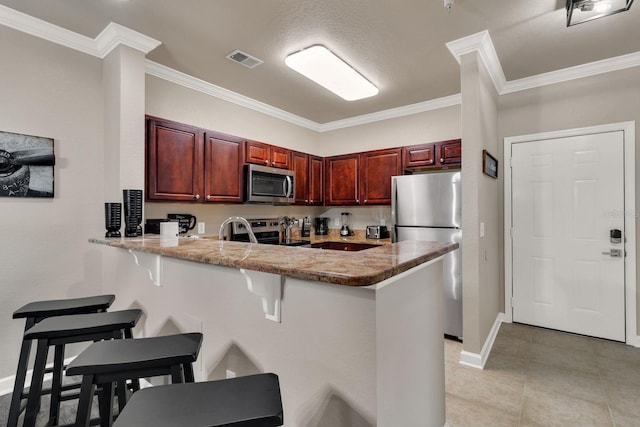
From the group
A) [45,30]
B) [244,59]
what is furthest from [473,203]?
[45,30]

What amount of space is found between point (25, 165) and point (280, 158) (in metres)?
2.34

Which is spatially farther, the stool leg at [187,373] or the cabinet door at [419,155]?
the cabinet door at [419,155]

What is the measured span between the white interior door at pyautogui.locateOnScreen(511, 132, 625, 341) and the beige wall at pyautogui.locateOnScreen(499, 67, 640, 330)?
0.53 feet

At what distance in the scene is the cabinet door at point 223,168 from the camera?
3061mm

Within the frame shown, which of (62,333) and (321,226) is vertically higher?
(321,226)

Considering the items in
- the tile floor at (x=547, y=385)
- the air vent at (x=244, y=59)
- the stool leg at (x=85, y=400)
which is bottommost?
the tile floor at (x=547, y=385)

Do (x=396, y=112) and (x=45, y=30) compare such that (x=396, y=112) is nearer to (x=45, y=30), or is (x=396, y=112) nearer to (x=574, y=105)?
(x=574, y=105)

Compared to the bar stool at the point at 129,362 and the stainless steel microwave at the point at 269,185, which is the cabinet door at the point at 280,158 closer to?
the stainless steel microwave at the point at 269,185

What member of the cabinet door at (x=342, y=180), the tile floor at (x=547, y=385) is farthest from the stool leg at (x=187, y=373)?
the cabinet door at (x=342, y=180)

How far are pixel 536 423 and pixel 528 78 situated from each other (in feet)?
10.4

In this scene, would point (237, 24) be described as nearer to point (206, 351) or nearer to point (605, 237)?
point (206, 351)

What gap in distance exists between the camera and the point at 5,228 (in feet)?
7.23

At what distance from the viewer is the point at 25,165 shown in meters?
2.27

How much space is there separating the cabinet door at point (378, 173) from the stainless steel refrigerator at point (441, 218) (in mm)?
524
